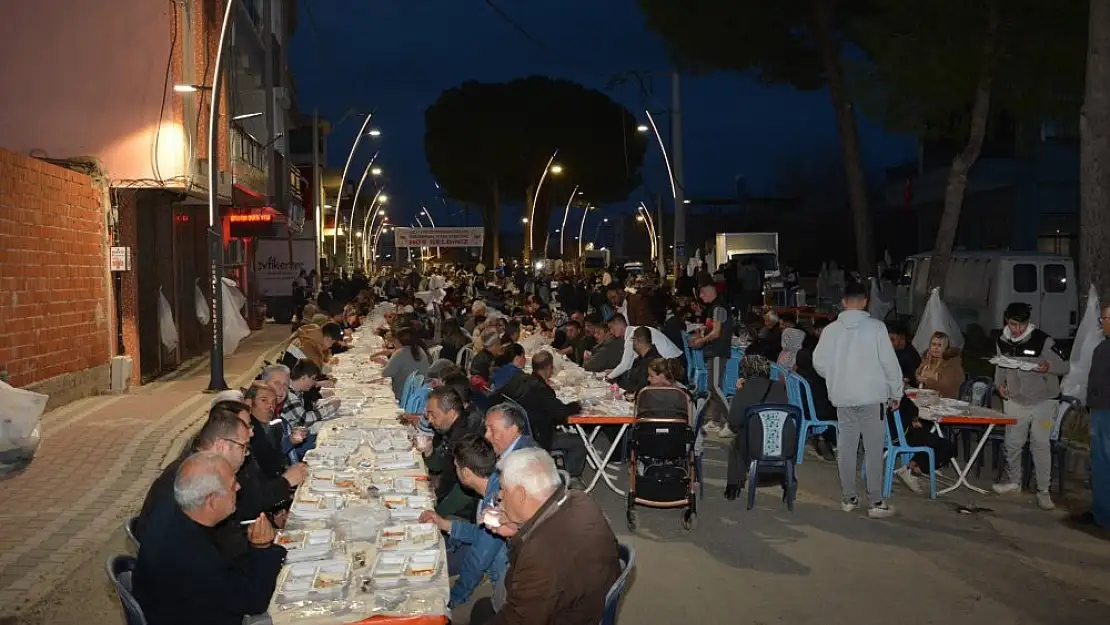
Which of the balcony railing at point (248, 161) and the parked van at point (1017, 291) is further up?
the balcony railing at point (248, 161)

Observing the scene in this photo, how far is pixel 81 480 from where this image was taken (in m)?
10.5

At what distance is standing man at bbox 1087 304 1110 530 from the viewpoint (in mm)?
8828

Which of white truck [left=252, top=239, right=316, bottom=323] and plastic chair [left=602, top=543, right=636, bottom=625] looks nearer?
plastic chair [left=602, top=543, right=636, bottom=625]

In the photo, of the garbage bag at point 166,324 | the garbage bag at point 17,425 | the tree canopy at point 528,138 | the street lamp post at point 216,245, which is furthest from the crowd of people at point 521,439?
the tree canopy at point 528,138

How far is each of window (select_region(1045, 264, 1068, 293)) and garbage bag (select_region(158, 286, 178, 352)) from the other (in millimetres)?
17720

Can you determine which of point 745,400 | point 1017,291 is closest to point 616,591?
point 745,400

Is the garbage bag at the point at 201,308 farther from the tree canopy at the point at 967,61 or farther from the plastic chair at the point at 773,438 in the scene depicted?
the plastic chair at the point at 773,438

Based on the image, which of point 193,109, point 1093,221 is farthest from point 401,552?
point 193,109

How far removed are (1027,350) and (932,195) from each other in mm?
34773

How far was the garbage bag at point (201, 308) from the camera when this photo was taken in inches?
912

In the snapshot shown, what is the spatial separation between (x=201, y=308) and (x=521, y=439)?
60.2 ft

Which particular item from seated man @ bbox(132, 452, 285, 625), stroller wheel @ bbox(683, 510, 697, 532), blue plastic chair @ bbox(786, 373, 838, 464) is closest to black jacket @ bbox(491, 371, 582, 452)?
stroller wheel @ bbox(683, 510, 697, 532)

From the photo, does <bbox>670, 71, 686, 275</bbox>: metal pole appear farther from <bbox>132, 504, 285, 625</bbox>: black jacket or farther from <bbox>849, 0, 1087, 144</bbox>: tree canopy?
<bbox>132, 504, 285, 625</bbox>: black jacket

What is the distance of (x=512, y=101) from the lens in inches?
2840
